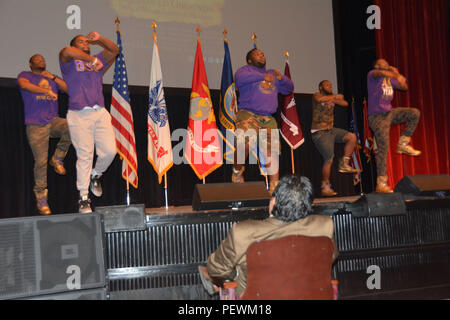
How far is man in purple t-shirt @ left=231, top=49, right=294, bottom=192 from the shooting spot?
418cm

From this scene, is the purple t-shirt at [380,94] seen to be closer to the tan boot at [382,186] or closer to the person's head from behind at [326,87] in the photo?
the person's head from behind at [326,87]

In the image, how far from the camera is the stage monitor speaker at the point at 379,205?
3320 mm

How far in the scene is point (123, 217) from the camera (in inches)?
112

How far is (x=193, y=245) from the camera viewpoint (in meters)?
3.12

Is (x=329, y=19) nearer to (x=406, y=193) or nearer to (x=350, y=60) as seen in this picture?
(x=350, y=60)

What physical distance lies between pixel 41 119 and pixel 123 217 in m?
1.65

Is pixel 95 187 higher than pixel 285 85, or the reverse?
pixel 285 85

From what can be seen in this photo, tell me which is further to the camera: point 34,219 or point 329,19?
point 329,19

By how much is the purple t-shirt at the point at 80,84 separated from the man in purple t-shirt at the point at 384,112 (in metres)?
2.82

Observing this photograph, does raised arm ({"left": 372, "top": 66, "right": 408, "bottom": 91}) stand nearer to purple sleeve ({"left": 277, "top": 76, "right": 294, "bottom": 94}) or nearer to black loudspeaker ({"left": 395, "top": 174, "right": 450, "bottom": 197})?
purple sleeve ({"left": 277, "top": 76, "right": 294, "bottom": 94})

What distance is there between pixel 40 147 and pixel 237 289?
277 cm

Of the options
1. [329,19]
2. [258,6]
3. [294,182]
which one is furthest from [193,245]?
[329,19]

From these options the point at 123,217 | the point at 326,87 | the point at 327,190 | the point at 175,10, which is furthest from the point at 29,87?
the point at 327,190

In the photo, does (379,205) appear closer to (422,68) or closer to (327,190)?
(327,190)
